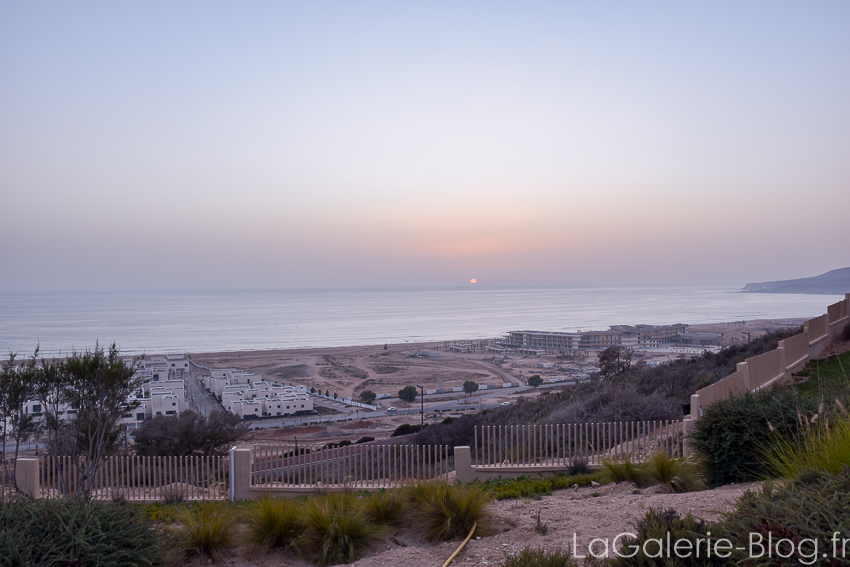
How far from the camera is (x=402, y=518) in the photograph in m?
6.10

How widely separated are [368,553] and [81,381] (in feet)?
31.9

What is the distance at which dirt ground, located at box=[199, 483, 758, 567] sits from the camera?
522 centimetres

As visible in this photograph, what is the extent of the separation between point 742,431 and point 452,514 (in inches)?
157

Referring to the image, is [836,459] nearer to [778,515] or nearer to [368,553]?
[778,515]

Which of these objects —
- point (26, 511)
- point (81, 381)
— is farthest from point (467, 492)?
point (81, 381)

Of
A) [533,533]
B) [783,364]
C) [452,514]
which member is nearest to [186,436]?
[452,514]

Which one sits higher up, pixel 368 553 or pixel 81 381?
pixel 81 381

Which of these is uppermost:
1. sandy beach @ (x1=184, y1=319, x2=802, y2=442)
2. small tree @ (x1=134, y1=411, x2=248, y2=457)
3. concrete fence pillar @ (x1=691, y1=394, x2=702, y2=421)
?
concrete fence pillar @ (x1=691, y1=394, x2=702, y2=421)

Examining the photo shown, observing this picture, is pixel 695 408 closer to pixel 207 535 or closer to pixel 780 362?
pixel 780 362

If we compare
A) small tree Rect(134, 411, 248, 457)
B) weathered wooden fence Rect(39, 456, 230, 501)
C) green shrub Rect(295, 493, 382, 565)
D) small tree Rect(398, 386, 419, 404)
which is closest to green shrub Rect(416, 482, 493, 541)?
green shrub Rect(295, 493, 382, 565)

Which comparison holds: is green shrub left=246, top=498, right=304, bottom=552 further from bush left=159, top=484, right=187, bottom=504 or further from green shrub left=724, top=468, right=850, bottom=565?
bush left=159, top=484, right=187, bottom=504

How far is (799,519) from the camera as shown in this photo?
10.7 ft

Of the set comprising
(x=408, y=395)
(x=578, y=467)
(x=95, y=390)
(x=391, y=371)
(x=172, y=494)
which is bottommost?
(x=391, y=371)

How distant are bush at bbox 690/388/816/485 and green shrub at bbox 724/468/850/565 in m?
3.39
